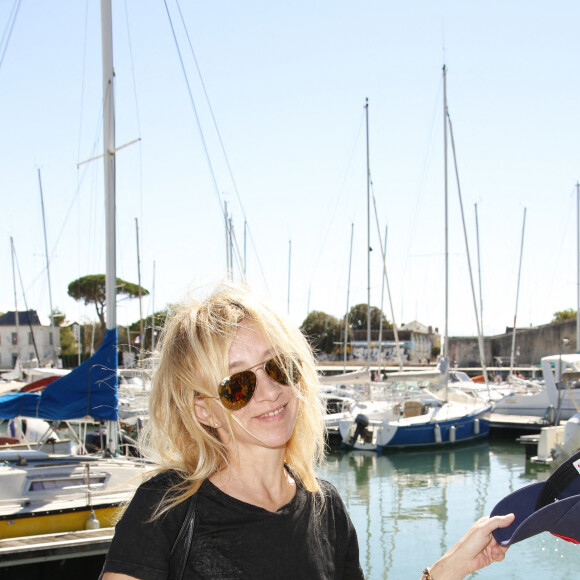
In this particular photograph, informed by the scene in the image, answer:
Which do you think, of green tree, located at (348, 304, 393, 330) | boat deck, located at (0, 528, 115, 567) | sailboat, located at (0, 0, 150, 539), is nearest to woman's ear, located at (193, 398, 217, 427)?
sailboat, located at (0, 0, 150, 539)

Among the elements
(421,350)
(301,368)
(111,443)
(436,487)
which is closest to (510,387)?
(436,487)

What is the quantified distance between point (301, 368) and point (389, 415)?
803 inches

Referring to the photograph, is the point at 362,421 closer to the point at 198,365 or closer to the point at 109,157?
the point at 109,157

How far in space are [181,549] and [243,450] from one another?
35cm

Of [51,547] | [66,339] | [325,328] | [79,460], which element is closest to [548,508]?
[51,547]

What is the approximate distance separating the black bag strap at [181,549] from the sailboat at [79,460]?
533 centimetres

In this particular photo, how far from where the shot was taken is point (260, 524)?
5.35 feet

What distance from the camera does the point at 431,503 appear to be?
45.7 feet

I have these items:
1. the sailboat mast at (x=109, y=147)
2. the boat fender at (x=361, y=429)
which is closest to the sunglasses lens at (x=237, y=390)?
the sailboat mast at (x=109, y=147)

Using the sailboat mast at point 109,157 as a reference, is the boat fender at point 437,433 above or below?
below

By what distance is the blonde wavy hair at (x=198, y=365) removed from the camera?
5.49ft

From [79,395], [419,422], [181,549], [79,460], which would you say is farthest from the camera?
[419,422]

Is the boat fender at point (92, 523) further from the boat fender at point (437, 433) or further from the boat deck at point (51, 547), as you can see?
the boat fender at point (437, 433)

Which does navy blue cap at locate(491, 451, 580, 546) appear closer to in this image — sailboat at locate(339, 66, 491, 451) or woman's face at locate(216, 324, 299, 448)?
woman's face at locate(216, 324, 299, 448)
